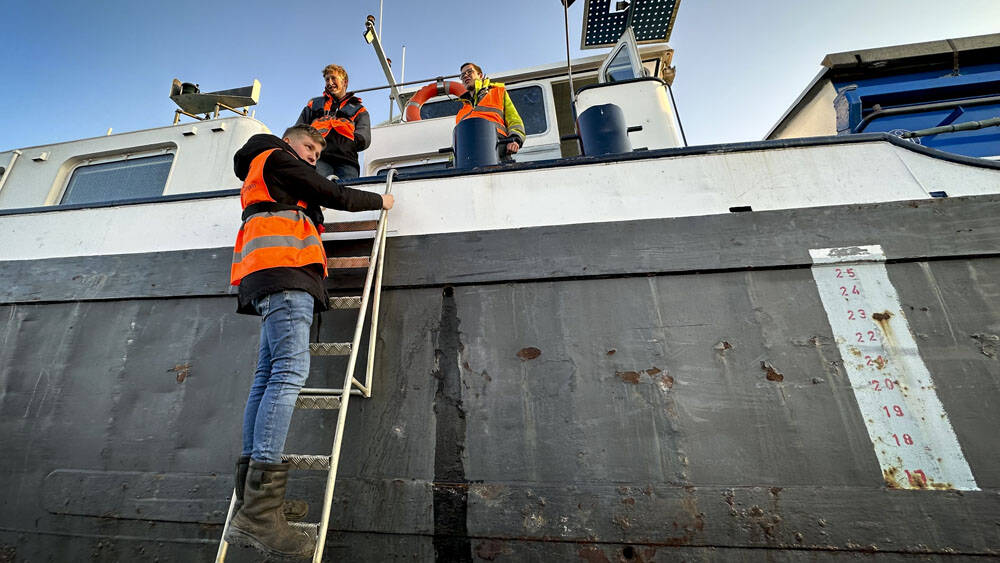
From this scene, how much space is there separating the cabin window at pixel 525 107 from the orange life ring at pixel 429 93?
0.12 metres

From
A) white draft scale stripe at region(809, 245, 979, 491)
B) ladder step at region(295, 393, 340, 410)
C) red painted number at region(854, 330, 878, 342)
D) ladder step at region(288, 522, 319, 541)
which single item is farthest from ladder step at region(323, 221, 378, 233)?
red painted number at region(854, 330, 878, 342)

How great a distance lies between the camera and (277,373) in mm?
1618

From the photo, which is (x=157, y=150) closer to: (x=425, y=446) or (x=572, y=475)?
(x=425, y=446)

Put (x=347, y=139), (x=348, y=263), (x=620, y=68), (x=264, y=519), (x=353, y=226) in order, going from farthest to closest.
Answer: (x=620, y=68) < (x=347, y=139) < (x=353, y=226) < (x=348, y=263) < (x=264, y=519)

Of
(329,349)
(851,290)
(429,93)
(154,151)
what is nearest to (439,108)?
(429,93)

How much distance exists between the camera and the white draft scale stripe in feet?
5.23

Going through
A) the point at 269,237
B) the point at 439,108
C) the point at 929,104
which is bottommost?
the point at 269,237

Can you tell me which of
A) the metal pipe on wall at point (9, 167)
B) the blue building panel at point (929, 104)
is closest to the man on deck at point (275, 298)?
the blue building panel at point (929, 104)

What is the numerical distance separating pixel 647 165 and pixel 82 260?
3.31 metres

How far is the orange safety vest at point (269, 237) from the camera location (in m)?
1.70

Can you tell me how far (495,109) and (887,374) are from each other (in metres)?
2.69

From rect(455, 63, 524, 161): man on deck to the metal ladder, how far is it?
1.06 meters

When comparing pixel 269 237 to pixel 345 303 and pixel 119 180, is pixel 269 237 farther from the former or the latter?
pixel 119 180

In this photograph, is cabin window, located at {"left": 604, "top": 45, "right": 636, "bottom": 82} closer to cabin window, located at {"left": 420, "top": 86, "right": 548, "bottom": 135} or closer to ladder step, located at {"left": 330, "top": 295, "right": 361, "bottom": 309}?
cabin window, located at {"left": 420, "top": 86, "right": 548, "bottom": 135}
